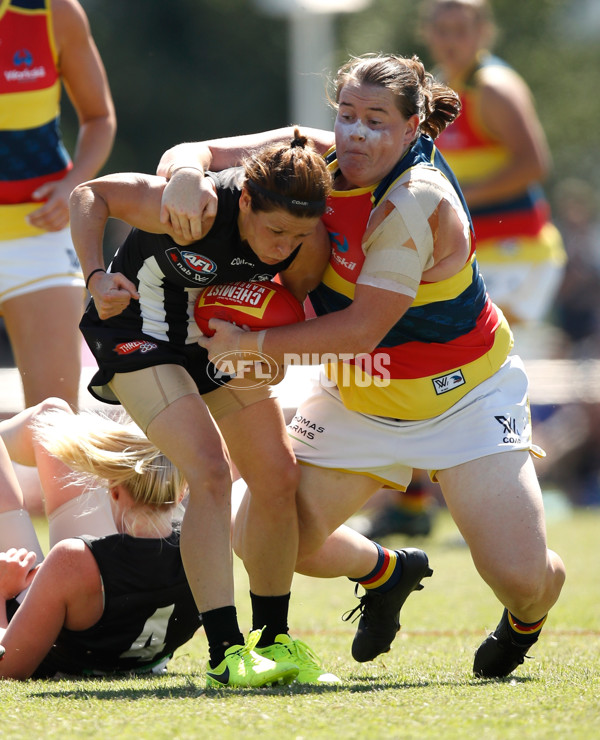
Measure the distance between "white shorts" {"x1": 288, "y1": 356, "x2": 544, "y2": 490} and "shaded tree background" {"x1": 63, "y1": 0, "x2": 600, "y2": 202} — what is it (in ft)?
82.5

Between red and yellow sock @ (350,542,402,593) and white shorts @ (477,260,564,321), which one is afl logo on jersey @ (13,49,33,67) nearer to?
red and yellow sock @ (350,542,402,593)

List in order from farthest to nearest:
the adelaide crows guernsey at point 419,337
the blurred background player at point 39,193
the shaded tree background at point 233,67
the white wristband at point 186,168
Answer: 1. the shaded tree background at point 233,67
2. the blurred background player at point 39,193
3. the adelaide crows guernsey at point 419,337
4. the white wristband at point 186,168

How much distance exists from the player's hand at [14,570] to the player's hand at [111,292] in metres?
0.89

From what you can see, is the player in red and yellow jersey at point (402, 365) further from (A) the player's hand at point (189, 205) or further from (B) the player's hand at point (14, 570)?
(B) the player's hand at point (14, 570)

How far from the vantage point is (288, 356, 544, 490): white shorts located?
3.97 m

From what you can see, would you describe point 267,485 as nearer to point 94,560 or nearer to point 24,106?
point 94,560

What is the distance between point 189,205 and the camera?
3502mm

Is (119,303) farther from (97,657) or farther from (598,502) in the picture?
(598,502)

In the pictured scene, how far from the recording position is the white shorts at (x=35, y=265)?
4898mm

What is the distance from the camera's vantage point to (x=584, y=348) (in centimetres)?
1205

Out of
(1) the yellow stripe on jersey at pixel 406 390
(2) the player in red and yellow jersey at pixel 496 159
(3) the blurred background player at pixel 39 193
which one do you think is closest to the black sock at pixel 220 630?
(1) the yellow stripe on jersey at pixel 406 390

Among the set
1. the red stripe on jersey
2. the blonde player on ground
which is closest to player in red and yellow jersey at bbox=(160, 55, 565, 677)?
the red stripe on jersey

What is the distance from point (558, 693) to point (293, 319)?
1.43 metres

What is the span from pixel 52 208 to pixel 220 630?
2.21 metres
